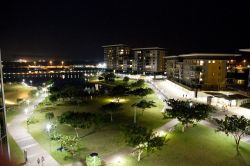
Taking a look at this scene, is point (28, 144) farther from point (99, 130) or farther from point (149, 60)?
point (149, 60)

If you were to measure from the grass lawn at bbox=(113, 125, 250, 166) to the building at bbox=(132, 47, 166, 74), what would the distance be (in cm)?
12478

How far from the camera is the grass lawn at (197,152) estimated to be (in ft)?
88.6

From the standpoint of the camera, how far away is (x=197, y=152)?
29.6 meters

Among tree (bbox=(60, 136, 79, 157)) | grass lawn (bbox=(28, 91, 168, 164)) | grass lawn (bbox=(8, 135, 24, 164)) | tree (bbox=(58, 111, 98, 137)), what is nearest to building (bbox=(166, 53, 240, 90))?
grass lawn (bbox=(28, 91, 168, 164))

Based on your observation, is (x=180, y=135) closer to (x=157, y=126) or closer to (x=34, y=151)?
(x=157, y=126)

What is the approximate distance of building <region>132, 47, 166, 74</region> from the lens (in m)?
159

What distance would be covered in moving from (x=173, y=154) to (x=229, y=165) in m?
6.56

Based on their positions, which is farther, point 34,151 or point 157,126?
point 157,126

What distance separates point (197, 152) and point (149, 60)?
446 ft

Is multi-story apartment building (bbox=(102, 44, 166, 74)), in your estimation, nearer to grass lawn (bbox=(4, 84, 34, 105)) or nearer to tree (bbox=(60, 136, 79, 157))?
grass lawn (bbox=(4, 84, 34, 105))

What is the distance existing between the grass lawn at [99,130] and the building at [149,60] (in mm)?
101993

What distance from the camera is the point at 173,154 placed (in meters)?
29.0

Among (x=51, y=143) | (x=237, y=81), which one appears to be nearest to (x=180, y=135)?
(x=51, y=143)

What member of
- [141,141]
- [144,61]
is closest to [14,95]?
[141,141]
